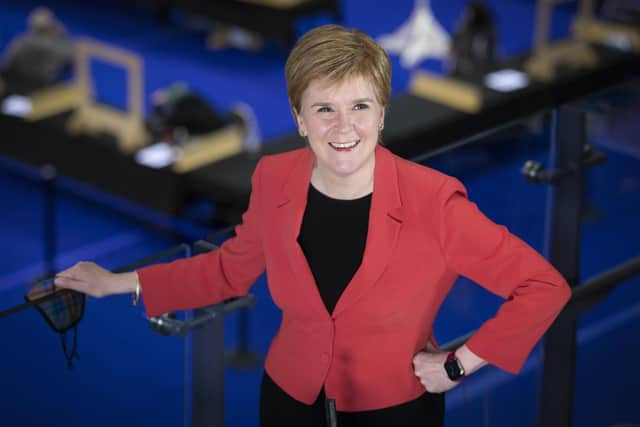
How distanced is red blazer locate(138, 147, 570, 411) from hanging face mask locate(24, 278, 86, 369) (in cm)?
21

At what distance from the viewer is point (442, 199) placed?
2.57m

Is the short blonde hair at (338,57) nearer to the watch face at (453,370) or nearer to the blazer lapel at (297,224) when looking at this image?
the blazer lapel at (297,224)

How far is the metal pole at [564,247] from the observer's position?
10.4 ft

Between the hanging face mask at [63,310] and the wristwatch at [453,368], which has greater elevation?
the hanging face mask at [63,310]

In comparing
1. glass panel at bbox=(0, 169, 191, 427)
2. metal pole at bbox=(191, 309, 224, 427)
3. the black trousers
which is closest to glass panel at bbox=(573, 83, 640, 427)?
the black trousers

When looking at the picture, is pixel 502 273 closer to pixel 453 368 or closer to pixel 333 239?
pixel 453 368

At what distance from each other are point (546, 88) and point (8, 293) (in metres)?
4.01

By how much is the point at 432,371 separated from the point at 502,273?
27 cm

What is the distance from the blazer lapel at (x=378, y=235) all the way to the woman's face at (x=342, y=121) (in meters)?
0.07

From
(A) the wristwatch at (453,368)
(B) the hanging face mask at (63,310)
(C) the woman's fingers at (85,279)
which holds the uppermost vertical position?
(C) the woman's fingers at (85,279)

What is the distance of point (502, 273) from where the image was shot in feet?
8.36

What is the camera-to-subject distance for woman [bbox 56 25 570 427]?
2.53 meters

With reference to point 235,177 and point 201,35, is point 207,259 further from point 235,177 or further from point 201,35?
point 201,35

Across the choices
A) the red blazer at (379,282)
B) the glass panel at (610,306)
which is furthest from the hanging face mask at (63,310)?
the glass panel at (610,306)
